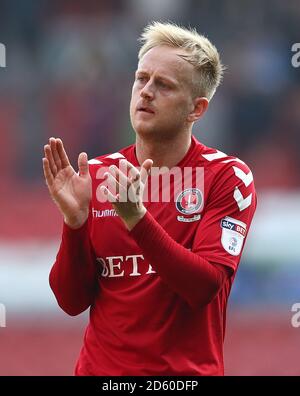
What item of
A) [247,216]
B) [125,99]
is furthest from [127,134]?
[247,216]

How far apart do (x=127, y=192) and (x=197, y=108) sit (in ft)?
2.57

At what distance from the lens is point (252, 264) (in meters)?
9.57

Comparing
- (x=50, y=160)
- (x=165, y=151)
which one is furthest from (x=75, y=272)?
(x=165, y=151)

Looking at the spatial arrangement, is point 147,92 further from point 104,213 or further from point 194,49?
point 104,213

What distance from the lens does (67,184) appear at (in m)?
3.71

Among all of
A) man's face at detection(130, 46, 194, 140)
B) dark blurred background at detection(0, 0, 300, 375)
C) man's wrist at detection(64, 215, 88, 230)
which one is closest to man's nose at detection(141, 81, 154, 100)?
man's face at detection(130, 46, 194, 140)

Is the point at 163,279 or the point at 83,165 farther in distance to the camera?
the point at 83,165

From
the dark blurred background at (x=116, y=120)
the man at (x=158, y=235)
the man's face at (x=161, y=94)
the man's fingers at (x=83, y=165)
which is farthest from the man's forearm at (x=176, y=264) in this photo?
the dark blurred background at (x=116, y=120)

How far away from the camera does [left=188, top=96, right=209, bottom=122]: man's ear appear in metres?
3.94

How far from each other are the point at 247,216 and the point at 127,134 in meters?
7.63

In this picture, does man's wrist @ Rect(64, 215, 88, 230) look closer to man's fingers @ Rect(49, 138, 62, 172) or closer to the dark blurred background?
man's fingers @ Rect(49, 138, 62, 172)

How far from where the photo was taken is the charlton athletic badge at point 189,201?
372cm

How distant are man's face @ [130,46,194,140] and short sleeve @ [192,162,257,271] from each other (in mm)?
308
